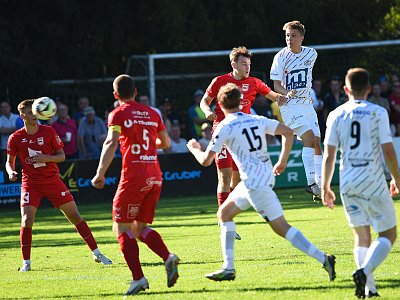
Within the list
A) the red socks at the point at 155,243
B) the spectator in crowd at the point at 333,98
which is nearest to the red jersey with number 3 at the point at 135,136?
the red socks at the point at 155,243

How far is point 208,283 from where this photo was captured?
10461 millimetres

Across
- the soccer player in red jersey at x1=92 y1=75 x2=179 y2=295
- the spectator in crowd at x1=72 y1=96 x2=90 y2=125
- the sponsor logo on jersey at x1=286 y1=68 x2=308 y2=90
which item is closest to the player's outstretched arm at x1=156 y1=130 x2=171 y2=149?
the soccer player in red jersey at x1=92 y1=75 x2=179 y2=295

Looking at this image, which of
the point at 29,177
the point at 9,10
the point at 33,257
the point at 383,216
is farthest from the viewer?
the point at 9,10

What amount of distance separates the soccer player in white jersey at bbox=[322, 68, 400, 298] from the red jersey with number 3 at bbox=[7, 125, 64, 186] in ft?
16.0

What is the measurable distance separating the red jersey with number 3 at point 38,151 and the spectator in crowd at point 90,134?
1084 cm

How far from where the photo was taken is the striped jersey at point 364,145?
343 inches

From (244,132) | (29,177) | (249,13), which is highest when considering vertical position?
(249,13)

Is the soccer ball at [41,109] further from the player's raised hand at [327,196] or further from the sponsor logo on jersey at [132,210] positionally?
the player's raised hand at [327,196]

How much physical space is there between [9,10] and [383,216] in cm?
2103

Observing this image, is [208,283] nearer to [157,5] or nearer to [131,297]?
[131,297]

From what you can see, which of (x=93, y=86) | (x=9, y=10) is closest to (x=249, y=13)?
(x=93, y=86)

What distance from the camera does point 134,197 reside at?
383 inches

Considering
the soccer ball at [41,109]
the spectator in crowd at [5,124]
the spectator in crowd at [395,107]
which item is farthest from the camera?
the spectator in crowd at [395,107]

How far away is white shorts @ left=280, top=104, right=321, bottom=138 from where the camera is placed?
14578 mm
